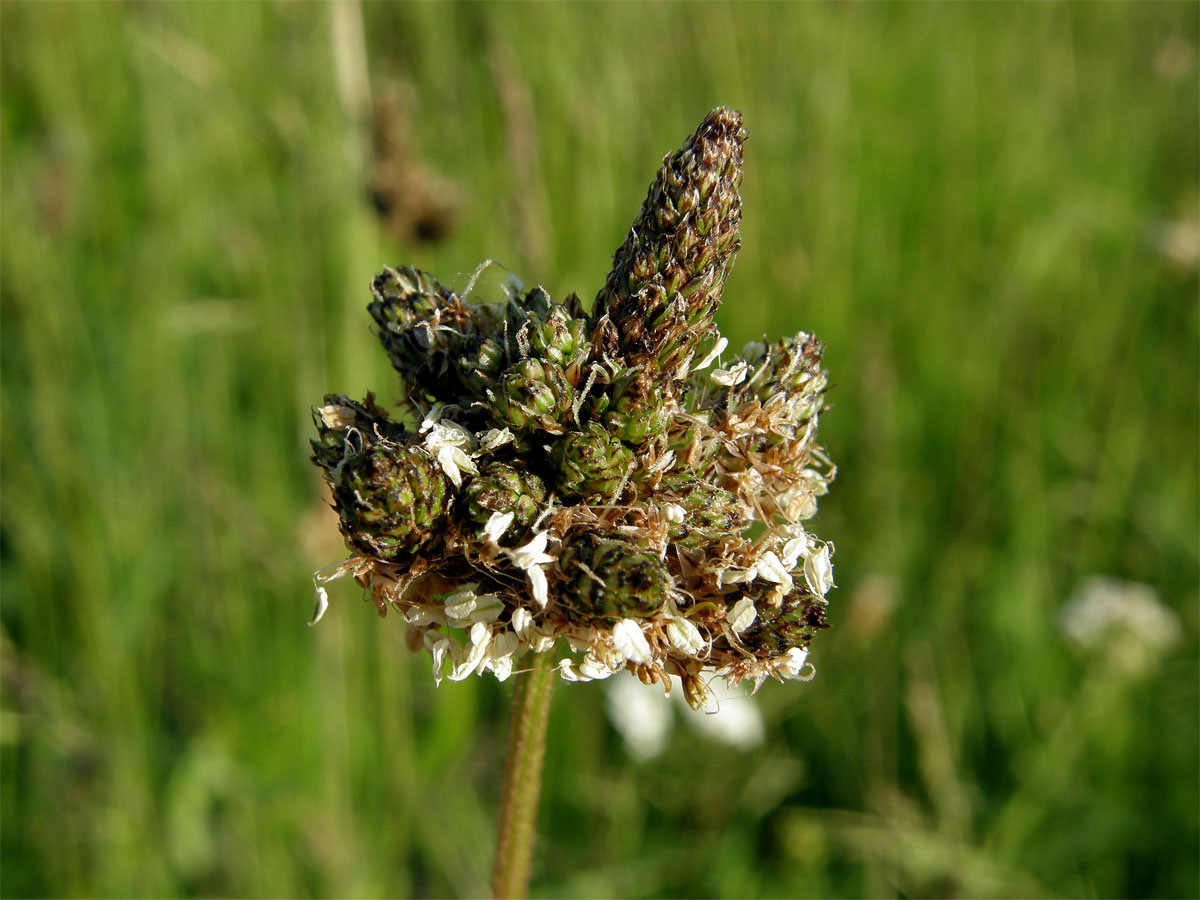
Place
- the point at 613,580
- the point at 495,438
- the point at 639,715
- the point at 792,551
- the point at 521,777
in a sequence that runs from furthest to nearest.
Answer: the point at 639,715 < the point at 521,777 < the point at 792,551 < the point at 495,438 < the point at 613,580

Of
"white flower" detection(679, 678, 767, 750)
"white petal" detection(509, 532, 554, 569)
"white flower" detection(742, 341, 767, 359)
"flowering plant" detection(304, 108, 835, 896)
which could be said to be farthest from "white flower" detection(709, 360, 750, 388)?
"white flower" detection(679, 678, 767, 750)

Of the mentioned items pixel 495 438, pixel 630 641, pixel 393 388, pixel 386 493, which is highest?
pixel 393 388

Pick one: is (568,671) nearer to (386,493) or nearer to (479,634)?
(479,634)

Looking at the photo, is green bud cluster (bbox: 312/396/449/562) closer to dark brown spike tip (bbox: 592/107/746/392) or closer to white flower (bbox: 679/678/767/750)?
dark brown spike tip (bbox: 592/107/746/392)

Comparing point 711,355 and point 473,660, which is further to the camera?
point 711,355

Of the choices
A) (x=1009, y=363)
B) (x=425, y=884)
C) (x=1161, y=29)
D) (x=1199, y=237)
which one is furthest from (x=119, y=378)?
(x=1161, y=29)

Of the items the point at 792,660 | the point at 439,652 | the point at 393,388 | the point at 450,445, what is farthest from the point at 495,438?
the point at 393,388
